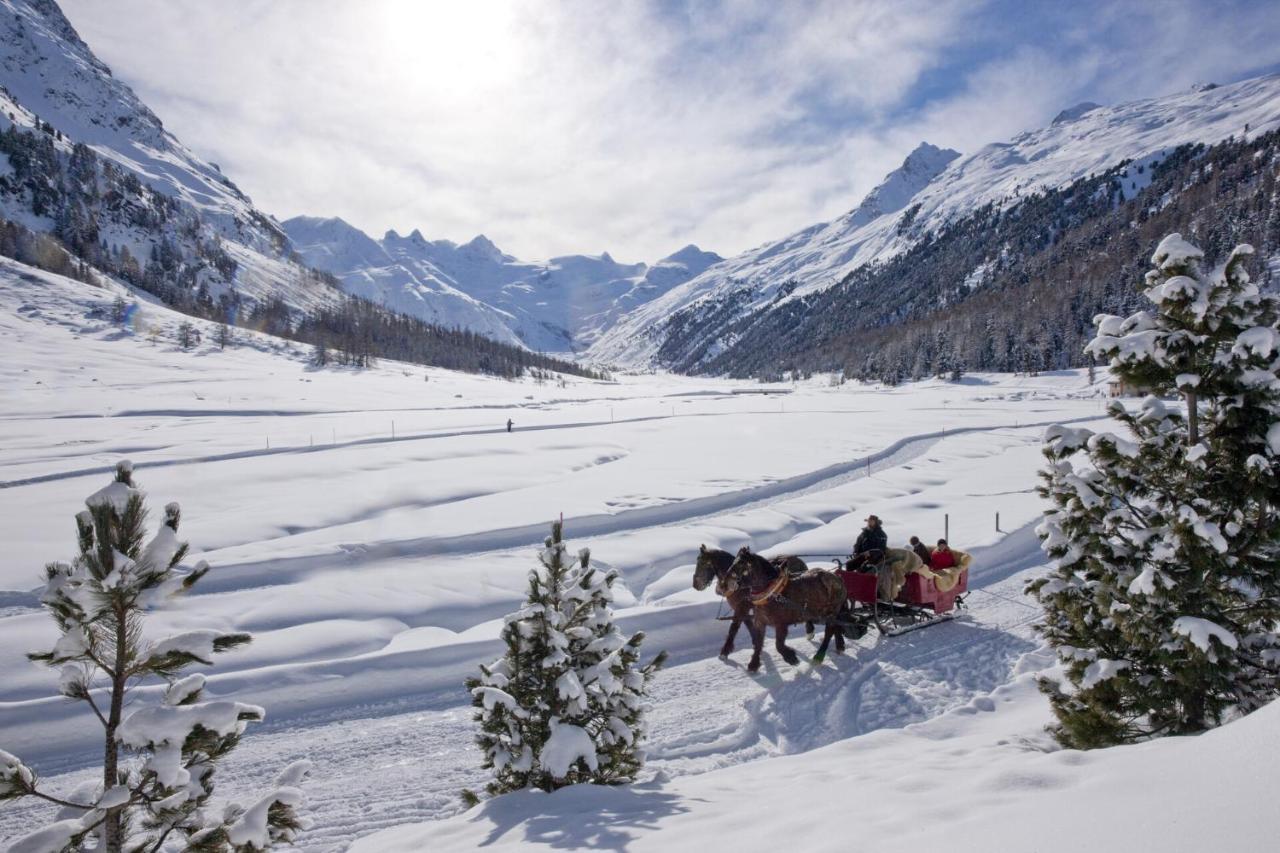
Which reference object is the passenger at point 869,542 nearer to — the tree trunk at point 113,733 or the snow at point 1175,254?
the snow at point 1175,254

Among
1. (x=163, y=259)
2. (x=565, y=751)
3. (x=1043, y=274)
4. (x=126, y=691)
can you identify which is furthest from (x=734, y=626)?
(x=163, y=259)

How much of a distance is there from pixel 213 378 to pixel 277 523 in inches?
2104

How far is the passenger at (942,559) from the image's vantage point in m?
10.6

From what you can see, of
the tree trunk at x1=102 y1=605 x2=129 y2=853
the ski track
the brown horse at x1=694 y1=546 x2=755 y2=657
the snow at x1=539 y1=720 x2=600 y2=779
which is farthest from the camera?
the brown horse at x1=694 y1=546 x2=755 y2=657

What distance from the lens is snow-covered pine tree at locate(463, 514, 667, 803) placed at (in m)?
5.19

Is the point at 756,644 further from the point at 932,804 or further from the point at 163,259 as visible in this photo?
the point at 163,259

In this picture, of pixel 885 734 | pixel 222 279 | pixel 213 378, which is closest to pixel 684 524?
pixel 885 734

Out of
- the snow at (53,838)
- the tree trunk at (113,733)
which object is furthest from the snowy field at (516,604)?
the snow at (53,838)

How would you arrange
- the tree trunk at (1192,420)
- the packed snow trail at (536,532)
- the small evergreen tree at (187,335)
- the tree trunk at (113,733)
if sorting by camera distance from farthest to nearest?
the small evergreen tree at (187,335)
the packed snow trail at (536,532)
the tree trunk at (1192,420)
the tree trunk at (113,733)

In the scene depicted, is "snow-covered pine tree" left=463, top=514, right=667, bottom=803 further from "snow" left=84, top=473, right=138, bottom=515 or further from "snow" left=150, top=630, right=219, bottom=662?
"snow" left=84, top=473, right=138, bottom=515

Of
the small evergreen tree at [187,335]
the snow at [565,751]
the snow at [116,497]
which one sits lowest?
the snow at [565,751]

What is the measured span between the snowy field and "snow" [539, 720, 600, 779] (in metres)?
0.28

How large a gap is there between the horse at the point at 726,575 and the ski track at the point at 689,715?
50cm

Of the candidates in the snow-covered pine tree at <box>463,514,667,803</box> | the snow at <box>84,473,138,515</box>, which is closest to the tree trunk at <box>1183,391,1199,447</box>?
the snow-covered pine tree at <box>463,514,667,803</box>
